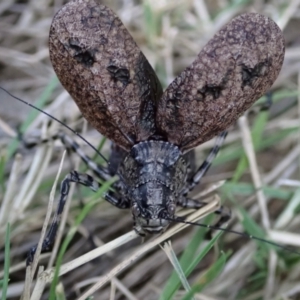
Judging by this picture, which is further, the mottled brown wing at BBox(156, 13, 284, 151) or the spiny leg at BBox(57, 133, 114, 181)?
the spiny leg at BBox(57, 133, 114, 181)

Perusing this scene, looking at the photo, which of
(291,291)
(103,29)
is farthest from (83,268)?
(103,29)

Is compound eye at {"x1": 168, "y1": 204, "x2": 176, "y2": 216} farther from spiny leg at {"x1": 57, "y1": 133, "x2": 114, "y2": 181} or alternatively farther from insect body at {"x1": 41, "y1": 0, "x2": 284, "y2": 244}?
spiny leg at {"x1": 57, "y1": 133, "x2": 114, "y2": 181}

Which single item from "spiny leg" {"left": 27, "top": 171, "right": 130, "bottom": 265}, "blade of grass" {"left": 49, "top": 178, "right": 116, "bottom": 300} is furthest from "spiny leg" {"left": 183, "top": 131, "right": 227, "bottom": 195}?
"blade of grass" {"left": 49, "top": 178, "right": 116, "bottom": 300}

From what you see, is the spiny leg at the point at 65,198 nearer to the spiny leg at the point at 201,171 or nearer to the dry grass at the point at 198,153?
the dry grass at the point at 198,153

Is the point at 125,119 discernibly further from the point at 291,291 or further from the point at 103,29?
the point at 291,291

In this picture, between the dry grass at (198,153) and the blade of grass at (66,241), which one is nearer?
the blade of grass at (66,241)

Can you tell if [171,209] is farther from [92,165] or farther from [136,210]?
[92,165]

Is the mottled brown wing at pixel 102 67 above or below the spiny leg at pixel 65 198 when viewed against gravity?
above

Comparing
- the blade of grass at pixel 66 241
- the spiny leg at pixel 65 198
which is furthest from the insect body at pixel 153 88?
the blade of grass at pixel 66 241

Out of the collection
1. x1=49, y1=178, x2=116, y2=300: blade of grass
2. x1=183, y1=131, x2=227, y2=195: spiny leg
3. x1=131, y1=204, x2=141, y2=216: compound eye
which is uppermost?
x1=183, y1=131, x2=227, y2=195: spiny leg
